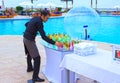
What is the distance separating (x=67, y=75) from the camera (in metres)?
3.33

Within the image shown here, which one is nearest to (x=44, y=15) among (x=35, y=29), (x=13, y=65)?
(x=35, y=29)

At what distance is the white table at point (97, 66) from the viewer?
8.19 ft

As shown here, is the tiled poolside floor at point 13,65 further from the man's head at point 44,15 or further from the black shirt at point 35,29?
the man's head at point 44,15

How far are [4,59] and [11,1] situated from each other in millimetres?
28542

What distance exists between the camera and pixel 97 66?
264 cm

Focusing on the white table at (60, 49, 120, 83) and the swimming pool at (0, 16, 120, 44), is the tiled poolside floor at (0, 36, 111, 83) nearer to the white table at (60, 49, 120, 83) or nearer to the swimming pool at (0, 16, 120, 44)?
the white table at (60, 49, 120, 83)

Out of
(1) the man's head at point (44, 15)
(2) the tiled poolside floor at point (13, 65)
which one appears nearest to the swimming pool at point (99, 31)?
(2) the tiled poolside floor at point (13, 65)

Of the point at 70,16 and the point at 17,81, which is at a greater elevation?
the point at 70,16

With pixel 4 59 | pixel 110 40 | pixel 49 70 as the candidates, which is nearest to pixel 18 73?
pixel 49 70

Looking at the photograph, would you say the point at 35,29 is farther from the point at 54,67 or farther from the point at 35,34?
the point at 54,67

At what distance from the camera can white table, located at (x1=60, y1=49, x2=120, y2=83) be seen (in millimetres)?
2496

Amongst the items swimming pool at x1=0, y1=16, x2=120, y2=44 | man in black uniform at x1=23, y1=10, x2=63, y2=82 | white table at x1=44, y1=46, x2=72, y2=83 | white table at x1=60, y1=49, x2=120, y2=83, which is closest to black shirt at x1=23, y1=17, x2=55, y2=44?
man in black uniform at x1=23, y1=10, x2=63, y2=82

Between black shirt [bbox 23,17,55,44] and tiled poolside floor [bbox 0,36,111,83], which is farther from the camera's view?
tiled poolside floor [bbox 0,36,111,83]

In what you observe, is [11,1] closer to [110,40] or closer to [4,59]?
[110,40]
